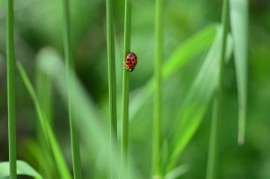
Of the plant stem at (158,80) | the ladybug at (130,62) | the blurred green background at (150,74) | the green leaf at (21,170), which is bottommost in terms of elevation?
the blurred green background at (150,74)

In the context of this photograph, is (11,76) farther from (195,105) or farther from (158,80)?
(195,105)

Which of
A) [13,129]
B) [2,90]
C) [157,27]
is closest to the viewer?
[13,129]

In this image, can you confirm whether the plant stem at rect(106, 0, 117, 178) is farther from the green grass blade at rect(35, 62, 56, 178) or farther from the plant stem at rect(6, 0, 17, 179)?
the green grass blade at rect(35, 62, 56, 178)

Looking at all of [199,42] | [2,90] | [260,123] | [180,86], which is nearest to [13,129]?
[199,42]

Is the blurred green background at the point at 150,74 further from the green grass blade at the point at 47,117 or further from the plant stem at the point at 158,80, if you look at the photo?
the plant stem at the point at 158,80

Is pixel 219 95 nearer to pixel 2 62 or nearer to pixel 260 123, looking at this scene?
pixel 260 123

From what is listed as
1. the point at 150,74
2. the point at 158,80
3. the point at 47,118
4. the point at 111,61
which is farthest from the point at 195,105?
the point at 150,74

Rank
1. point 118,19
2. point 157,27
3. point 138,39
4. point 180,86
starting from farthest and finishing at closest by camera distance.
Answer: point 118,19
point 138,39
point 180,86
point 157,27

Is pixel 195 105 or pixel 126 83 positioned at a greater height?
pixel 126 83

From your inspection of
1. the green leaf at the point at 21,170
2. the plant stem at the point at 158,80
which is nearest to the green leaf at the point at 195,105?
the plant stem at the point at 158,80
